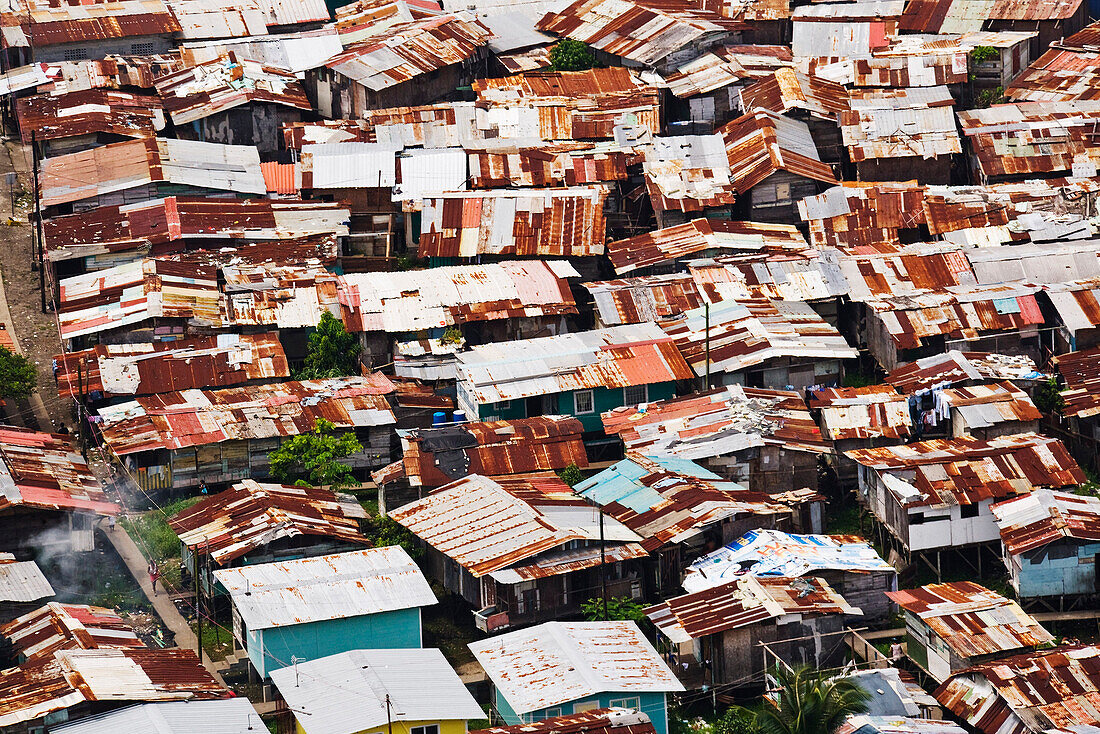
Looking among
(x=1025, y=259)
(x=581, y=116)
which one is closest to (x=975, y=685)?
(x=1025, y=259)

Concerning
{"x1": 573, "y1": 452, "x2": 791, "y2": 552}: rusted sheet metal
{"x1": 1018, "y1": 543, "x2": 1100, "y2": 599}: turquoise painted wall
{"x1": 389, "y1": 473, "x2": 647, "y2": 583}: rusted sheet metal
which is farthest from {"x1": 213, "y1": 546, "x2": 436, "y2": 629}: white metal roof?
{"x1": 1018, "y1": 543, "x2": 1100, "y2": 599}: turquoise painted wall

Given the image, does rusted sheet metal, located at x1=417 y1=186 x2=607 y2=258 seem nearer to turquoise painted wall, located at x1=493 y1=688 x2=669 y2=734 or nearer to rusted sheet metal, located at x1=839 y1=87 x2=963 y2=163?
rusted sheet metal, located at x1=839 y1=87 x2=963 y2=163

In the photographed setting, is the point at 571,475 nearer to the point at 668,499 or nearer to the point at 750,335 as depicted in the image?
the point at 668,499

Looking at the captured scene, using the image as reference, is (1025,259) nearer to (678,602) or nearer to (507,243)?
(507,243)

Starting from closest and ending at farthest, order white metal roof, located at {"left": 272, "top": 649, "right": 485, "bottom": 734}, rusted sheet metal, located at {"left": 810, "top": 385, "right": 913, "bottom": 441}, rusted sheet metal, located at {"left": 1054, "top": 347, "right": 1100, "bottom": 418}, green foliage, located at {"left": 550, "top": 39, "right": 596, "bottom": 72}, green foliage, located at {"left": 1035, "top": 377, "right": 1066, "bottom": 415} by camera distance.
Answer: white metal roof, located at {"left": 272, "top": 649, "right": 485, "bottom": 734} → rusted sheet metal, located at {"left": 810, "top": 385, "right": 913, "bottom": 441} → rusted sheet metal, located at {"left": 1054, "top": 347, "right": 1100, "bottom": 418} → green foliage, located at {"left": 1035, "top": 377, "right": 1066, "bottom": 415} → green foliage, located at {"left": 550, "top": 39, "right": 596, "bottom": 72}

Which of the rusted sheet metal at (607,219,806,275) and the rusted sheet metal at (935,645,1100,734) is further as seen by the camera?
the rusted sheet metal at (607,219,806,275)

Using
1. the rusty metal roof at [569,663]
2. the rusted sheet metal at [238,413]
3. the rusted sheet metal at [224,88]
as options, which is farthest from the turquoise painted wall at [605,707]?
the rusted sheet metal at [224,88]
